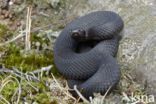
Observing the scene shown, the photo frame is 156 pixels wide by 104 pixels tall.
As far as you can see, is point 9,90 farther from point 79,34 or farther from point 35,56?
point 79,34

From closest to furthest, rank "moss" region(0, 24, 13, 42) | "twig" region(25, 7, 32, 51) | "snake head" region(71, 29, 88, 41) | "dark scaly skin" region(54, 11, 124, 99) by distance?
"dark scaly skin" region(54, 11, 124, 99)
"snake head" region(71, 29, 88, 41)
"twig" region(25, 7, 32, 51)
"moss" region(0, 24, 13, 42)

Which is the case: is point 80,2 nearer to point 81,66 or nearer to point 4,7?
point 4,7

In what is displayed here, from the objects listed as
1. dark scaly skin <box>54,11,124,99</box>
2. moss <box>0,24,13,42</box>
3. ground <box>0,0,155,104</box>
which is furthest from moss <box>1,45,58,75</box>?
moss <box>0,24,13,42</box>

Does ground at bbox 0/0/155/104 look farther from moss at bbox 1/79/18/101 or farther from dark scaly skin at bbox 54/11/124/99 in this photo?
dark scaly skin at bbox 54/11/124/99

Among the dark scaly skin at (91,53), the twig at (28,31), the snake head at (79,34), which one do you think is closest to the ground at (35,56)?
the twig at (28,31)

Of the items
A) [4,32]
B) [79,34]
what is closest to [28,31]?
[4,32]

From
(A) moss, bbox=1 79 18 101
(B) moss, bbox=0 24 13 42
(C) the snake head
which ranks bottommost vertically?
(A) moss, bbox=1 79 18 101

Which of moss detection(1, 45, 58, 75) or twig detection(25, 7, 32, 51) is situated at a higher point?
twig detection(25, 7, 32, 51)

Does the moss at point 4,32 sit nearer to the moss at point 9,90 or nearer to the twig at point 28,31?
the twig at point 28,31
